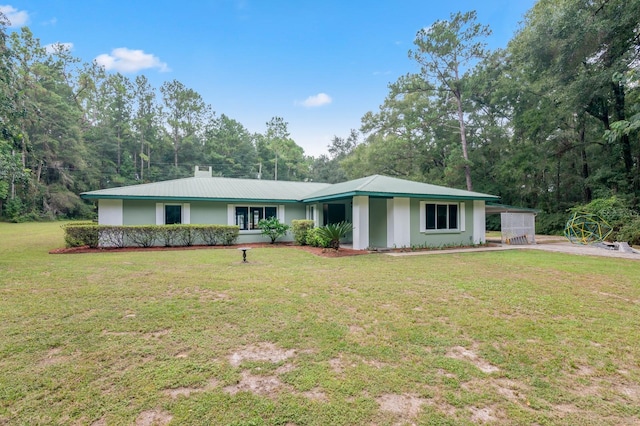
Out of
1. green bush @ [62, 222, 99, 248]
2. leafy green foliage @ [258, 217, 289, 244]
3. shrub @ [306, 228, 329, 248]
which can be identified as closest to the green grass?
shrub @ [306, 228, 329, 248]

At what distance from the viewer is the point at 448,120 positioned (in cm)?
2528

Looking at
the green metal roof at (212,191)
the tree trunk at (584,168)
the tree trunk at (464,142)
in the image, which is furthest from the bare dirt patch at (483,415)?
the tree trunk at (584,168)

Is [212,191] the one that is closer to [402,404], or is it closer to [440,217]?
[440,217]

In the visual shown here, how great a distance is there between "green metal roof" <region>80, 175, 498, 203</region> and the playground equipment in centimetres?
588

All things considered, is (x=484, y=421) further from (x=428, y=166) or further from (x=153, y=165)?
(x=153, y=165)

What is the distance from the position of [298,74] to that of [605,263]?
1823cm

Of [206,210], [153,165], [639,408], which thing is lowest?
[639,408]

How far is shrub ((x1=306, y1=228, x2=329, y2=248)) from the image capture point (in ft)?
36.3

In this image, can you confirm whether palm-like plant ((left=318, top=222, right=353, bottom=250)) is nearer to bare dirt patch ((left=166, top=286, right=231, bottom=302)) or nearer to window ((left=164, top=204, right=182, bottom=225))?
bare dirt patch ((left=166, top=286, right=231, bottom=302))

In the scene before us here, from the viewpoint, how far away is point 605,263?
857 cm

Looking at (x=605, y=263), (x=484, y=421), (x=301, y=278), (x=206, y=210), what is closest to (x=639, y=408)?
(x=484, y=421)

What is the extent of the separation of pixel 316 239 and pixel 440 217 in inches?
214

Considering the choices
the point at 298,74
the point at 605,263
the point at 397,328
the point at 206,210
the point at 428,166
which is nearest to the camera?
the point at 397,328

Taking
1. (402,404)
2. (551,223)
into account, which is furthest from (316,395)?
(551,223)
